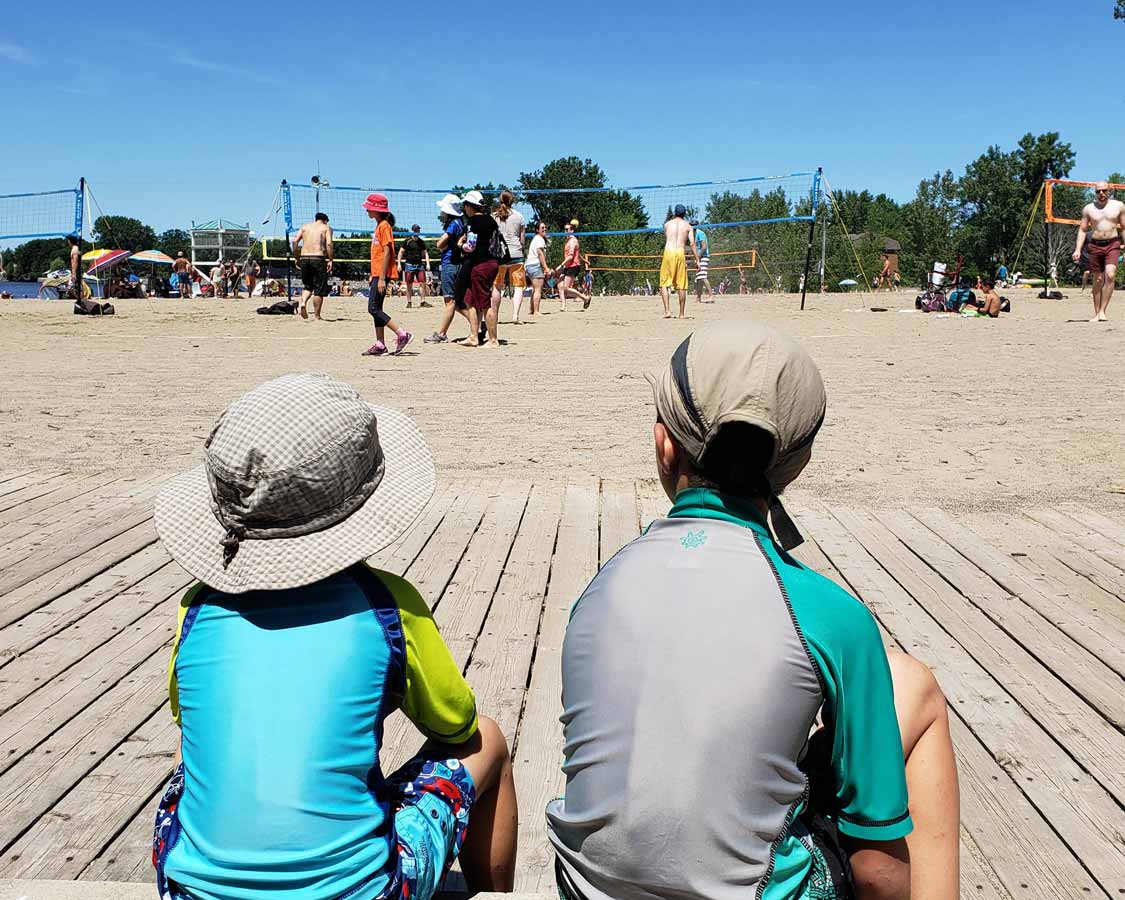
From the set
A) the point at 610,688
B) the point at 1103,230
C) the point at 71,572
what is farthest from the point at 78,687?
the point at 1103,230

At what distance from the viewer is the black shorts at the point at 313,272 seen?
627 inches

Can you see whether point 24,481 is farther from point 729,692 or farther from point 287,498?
point 729,692

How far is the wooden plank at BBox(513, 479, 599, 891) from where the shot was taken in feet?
7.27

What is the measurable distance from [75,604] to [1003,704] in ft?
9.66

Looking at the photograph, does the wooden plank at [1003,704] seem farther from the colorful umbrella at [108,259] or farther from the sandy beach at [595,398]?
the colorful umbrella at [108,259]

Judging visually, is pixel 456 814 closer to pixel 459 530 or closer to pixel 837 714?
pixel 837 714

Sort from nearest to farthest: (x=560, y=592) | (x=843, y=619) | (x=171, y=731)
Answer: (x=843, y=619)
(x=171, y=731)
(x=560, y=592)

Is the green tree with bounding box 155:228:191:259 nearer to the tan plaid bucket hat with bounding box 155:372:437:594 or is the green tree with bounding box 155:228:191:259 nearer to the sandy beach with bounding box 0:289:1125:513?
the sandy beach with bounding box 0:289:1125:513

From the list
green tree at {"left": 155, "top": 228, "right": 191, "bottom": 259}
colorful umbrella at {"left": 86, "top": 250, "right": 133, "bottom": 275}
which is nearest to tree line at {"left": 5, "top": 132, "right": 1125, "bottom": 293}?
green tree at {"left": 155, "top": 228, "right": 191, "bottom": 259}

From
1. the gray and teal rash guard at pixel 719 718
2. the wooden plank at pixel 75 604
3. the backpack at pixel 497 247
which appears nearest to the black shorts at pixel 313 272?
the backpack at pixel 497 247

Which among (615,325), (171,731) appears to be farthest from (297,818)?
(615,325)

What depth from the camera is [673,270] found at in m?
16.8

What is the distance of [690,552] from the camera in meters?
1.41

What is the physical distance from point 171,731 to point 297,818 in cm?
140
